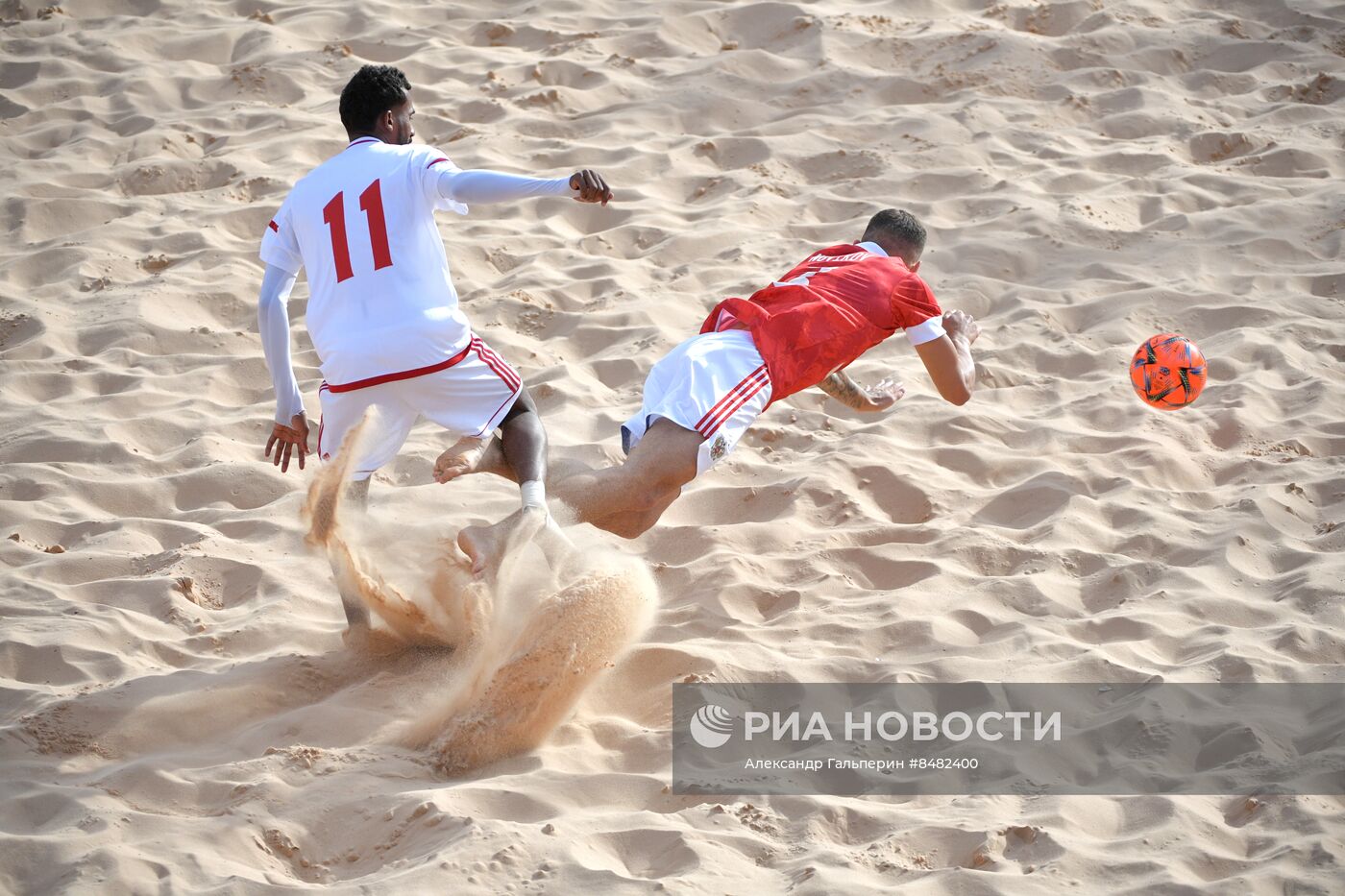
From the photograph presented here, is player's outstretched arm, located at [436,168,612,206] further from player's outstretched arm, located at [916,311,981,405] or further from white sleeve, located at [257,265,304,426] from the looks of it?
player's outstretched arm, located at [916,311,981,405]

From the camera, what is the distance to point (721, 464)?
16.2 ft

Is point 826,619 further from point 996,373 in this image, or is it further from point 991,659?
point 996,373

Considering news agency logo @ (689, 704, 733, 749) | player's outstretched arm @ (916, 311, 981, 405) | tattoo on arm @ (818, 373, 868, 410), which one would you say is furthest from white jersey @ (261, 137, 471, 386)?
player's outstretched arm @ (916, 311, 981, 405)

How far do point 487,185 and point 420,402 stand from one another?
2.10ft

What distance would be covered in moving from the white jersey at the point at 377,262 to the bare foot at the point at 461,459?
9.6 inches

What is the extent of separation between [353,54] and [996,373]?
429 centimetres

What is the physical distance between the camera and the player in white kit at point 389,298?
3.52m

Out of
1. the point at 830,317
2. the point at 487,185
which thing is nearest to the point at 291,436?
the point at 487,185

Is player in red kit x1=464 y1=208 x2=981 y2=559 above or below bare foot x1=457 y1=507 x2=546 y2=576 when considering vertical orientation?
above

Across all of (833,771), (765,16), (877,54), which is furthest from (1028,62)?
(833,771)

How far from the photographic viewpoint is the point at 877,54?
754cm

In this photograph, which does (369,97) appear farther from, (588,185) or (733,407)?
(733,407)

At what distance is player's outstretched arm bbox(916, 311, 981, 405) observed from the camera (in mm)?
4051

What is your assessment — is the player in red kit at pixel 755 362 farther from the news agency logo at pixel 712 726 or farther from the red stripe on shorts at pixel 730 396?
the news agency logo at pixel 712 726
